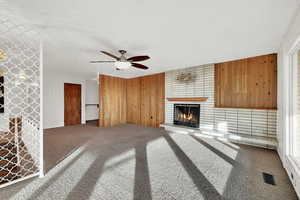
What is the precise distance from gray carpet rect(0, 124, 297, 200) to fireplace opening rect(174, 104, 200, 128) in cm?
141

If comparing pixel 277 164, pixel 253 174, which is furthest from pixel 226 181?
pixel 277 164

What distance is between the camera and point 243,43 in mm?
2594

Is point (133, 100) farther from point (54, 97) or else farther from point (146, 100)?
point (54, 97)

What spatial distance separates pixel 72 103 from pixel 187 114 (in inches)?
193

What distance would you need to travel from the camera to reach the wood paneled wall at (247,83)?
3.13 m

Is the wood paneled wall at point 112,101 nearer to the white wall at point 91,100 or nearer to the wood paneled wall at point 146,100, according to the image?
the wood paneled wall at point 146,100

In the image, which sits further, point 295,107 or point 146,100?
point 146,100

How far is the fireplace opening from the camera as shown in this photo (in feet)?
14.1

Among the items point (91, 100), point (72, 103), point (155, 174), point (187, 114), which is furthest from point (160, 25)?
point (91, 100)

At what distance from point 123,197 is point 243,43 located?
3269mm

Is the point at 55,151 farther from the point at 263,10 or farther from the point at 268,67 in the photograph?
the point at 268,67

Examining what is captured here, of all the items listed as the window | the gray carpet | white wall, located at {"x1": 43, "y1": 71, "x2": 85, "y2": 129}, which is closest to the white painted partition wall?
the gray carpet

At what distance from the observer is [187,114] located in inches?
179

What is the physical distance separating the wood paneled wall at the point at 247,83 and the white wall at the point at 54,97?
5839 millimetres
